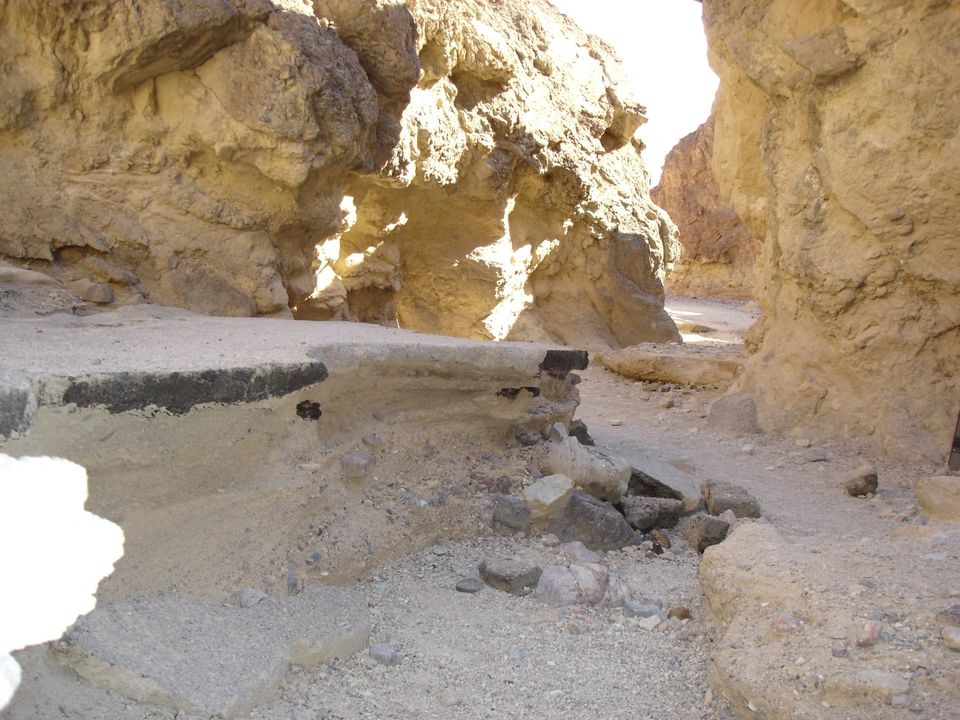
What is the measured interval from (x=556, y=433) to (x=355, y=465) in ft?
4.08

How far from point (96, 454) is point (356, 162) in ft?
11.4

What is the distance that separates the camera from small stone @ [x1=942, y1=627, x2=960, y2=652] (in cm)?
188

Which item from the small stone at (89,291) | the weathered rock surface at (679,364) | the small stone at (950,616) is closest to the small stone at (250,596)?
the small stone at (950,616)

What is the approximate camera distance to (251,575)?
2.46 metres

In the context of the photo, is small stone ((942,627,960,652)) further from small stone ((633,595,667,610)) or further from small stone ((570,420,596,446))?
small stone ((570,420,596,446))

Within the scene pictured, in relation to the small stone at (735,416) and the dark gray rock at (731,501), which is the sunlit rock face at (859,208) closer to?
the small stone at (735,416)

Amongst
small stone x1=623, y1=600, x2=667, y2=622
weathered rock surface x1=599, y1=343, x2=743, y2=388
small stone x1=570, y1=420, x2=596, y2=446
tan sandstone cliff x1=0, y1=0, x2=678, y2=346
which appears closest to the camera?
small stone x1=623, y1=600, x2=667, y2=622

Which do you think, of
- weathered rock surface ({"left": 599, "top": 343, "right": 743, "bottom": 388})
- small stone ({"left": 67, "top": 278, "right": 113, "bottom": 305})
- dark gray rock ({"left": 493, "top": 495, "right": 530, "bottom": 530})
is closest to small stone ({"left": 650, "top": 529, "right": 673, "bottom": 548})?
dark gray rock ({"left": 493, "top": 495, "right": 530, "bottom": 530})

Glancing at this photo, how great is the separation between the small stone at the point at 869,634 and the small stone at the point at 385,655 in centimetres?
124

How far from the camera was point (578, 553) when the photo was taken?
125 inches

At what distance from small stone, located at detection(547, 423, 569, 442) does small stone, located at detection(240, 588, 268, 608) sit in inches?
71.8

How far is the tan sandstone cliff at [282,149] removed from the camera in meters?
4.27

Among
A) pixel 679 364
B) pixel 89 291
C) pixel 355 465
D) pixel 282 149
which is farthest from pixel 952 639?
pixel 679 364

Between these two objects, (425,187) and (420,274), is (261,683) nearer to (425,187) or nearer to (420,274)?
(425,187)
